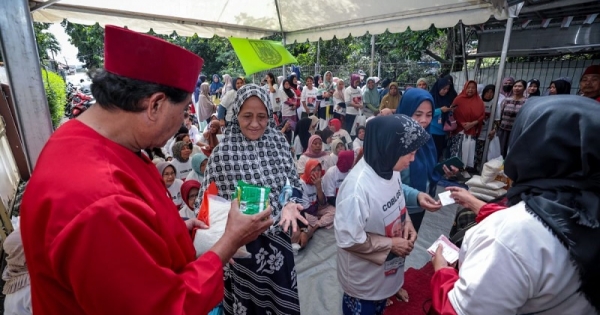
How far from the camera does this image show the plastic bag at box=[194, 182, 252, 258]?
127 cm

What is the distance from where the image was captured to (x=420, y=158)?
276cm

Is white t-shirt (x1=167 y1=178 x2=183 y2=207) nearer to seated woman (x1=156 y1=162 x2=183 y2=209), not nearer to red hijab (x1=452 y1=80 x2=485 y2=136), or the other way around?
seated woman (x1=156 y1=162 x2=183 y2=209)

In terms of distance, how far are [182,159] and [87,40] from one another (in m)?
28.0

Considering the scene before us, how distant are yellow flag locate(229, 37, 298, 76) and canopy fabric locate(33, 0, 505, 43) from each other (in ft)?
2.12

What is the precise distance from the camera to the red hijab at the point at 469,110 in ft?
18.6

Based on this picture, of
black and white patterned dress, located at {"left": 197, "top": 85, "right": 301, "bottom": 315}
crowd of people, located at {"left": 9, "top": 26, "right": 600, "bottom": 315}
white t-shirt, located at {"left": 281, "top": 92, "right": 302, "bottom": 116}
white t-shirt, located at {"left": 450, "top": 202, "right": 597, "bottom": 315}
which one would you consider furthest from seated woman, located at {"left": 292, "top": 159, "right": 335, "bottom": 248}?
white t-shirt, located at {"left": 281, "top": 92, "right": 302, "bottom": 116}

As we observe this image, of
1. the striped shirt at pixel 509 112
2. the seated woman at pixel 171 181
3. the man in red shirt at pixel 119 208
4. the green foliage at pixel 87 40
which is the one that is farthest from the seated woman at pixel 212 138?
the green foliage at pixel 87 40

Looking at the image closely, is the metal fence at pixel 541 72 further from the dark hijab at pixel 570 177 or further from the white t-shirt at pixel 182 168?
the dark hijab at pixel 570 177

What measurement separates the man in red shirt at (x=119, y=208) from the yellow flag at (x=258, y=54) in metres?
3.32

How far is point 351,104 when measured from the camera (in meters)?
8.12

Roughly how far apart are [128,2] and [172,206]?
3.96 meters

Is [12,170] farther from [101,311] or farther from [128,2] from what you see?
[101,311]

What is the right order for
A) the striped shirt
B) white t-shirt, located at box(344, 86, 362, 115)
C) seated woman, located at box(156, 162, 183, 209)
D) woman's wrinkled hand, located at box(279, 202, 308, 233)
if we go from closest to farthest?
woman's wrinkled hand, located at box(279, 202, 308, 233) < seated woman, located at box(156, 162, 183, 209) < the striped shirt < white t-shirt, located at box(344, 86, 362, 115)

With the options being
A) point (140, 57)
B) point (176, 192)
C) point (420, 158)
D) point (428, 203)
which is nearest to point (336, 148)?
point (420, 158)
